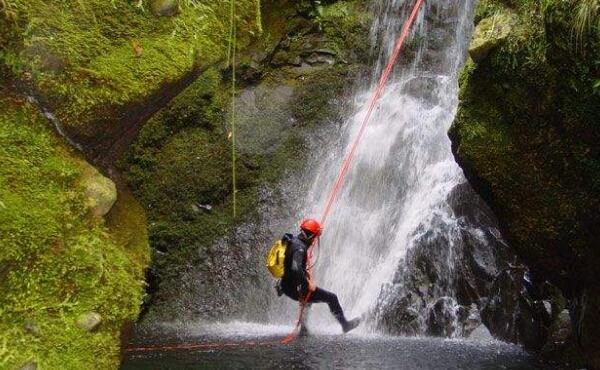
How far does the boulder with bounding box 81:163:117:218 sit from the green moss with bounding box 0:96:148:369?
0.17 ft

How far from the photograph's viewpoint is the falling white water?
8992 mm

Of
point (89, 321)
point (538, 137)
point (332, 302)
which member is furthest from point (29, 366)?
point (538, 137)

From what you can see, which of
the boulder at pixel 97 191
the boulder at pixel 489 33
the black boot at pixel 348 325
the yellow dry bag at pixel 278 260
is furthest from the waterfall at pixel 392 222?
the boulder at pixel 97 191

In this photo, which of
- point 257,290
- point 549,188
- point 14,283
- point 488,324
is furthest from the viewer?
point 257,290

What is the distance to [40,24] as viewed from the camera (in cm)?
388

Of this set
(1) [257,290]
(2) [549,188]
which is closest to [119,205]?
(2) [549,188]

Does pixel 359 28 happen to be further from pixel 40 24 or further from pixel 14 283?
pixel 14 283

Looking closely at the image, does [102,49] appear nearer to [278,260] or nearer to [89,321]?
[89,321]

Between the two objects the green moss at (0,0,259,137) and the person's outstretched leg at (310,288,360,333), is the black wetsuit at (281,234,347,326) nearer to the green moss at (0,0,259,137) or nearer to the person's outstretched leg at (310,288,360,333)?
the person's outstretched leg at (310,288,360,333)

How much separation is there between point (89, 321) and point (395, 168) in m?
7.21

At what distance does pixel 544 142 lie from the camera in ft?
18.4

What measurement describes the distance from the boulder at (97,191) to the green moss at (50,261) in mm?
53

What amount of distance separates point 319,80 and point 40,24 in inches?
295

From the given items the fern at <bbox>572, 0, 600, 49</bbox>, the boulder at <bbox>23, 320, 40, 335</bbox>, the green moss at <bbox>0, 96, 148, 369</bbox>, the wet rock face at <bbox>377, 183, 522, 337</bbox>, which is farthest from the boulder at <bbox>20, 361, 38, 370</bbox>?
the wet rock face at <bbox>377, 183, 522, 337</bbox>
